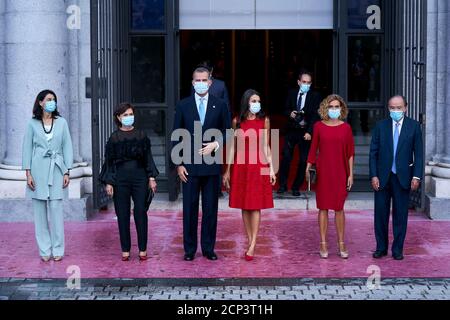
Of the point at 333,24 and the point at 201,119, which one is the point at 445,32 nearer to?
the point at 333,24

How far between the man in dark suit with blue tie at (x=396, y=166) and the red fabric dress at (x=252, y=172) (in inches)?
46.9

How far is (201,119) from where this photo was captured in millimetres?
10461

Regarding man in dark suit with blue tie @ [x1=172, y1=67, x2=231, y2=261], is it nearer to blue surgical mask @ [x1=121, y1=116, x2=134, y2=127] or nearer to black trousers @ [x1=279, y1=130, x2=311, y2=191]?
blue surgical mask @ [x1=121, y1=116, x2=134, y2=127]

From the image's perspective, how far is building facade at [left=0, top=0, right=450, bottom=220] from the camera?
41.1ft

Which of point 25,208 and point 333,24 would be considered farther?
point 333,24

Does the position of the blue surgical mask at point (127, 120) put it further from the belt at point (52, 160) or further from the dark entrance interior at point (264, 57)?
the dark entrance interior at point (264, 57)

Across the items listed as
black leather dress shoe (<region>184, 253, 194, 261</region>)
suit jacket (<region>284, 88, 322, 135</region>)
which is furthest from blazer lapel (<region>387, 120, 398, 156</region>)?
suit jacket (<region>284, 88, 322, 135</region>)

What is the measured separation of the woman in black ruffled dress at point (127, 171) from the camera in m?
10.3

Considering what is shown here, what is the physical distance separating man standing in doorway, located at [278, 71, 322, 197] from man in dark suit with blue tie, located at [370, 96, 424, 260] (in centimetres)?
342

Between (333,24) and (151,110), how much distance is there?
285cm

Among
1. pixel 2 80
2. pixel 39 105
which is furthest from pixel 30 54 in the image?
pixel 39 105

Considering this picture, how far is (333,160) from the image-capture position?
34.3 feet
